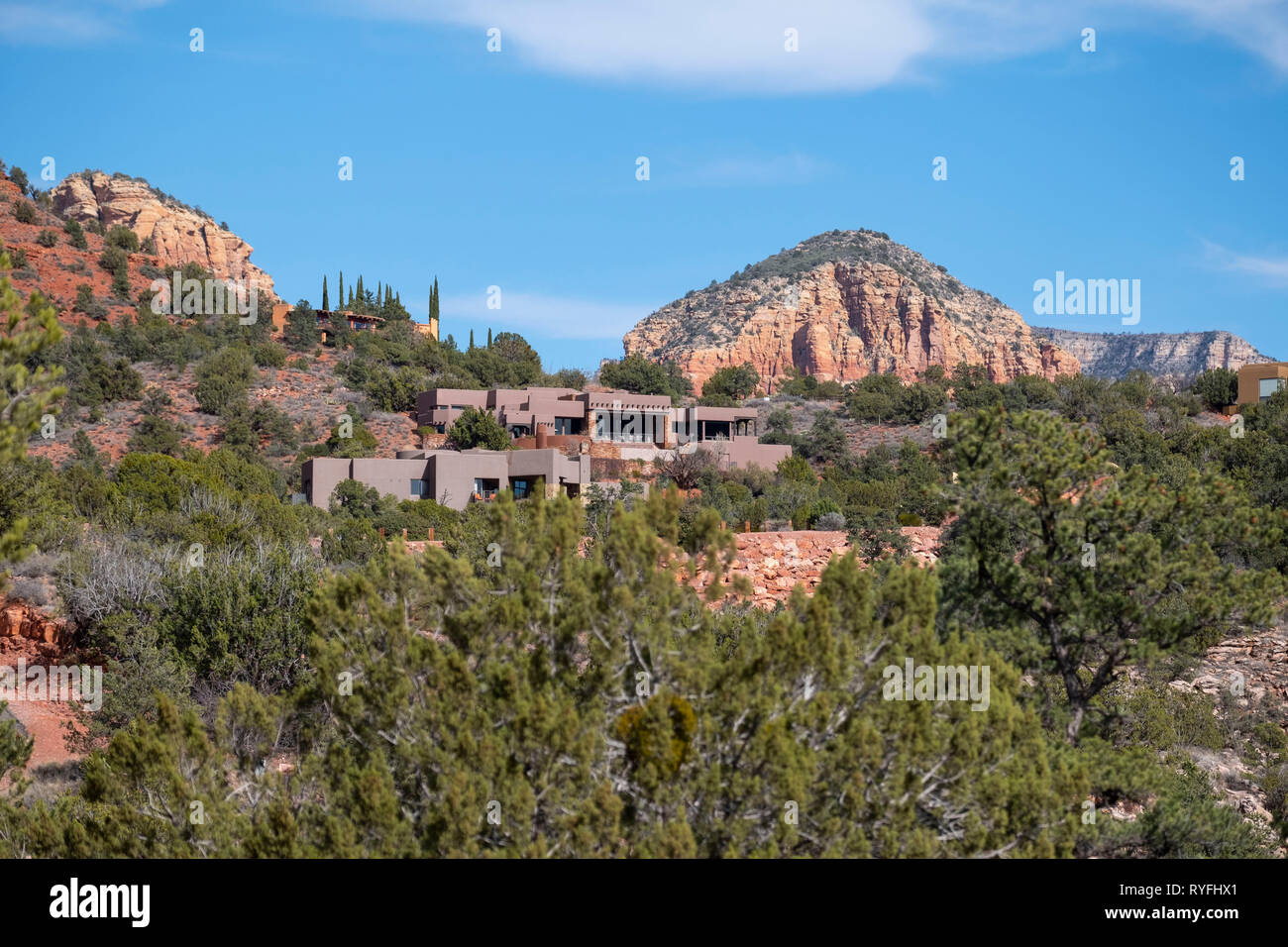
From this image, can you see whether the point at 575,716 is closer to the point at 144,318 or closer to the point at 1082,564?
the point at 1082,564

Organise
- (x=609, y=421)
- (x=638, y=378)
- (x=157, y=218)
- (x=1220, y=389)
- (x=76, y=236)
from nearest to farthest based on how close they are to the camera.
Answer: (x=609, y=421), (x=1220, y=389), (x=638, y=378), (x=76, y=236), (x=157, y=218)

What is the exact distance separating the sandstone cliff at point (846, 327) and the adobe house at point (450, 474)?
60.5 m

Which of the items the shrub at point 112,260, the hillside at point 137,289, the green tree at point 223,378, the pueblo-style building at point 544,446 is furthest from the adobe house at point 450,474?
the shrub at point 112,260

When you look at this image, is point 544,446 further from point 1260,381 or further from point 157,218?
point 157,218

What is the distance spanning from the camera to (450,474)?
134 ft

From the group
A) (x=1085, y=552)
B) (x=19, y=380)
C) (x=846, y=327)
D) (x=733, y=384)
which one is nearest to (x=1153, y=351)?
(x=846, y=327)

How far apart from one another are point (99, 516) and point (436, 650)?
22258 millimetres

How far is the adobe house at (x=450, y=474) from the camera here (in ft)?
132

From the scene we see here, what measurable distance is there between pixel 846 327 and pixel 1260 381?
5996cm

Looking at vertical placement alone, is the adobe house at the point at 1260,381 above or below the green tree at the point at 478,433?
above

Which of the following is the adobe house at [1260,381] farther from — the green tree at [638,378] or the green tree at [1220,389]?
the green tree at [638,378]

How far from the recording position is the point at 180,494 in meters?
31.7

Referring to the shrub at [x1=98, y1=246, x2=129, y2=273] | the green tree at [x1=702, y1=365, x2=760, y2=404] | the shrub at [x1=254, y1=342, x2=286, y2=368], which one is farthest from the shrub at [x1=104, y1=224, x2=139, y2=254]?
the green tree at [x1=702, y1=365, x2=760, y2=404]

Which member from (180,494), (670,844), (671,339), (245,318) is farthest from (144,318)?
(670,844)
